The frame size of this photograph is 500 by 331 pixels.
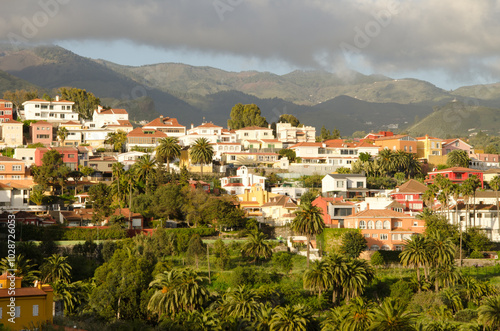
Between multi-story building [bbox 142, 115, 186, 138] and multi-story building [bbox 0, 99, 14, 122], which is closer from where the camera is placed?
multi-story building [bbox 0, 99, 14, 122]

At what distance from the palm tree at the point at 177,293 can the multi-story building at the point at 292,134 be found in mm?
60461

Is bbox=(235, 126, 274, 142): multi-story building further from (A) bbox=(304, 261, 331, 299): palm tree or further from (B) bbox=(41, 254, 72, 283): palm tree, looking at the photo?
(B) bbox=(41, 254, 72, 283): palm tree

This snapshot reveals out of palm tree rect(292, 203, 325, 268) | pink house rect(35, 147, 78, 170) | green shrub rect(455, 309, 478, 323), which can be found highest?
pink house rect(35, 147, 78, 170)

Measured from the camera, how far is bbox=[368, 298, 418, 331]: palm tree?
48688 millimetres

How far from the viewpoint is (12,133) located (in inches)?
3912

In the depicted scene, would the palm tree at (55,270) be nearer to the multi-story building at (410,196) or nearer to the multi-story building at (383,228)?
the multi-story building at (383,228)

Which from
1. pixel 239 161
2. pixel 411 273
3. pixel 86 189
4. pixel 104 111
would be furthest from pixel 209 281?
pixel 104 111

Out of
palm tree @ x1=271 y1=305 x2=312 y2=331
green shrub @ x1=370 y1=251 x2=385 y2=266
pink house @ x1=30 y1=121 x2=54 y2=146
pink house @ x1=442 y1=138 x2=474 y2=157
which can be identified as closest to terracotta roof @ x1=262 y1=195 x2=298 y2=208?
green shrub @ x1=370 y1=251 x2=385 y2=266

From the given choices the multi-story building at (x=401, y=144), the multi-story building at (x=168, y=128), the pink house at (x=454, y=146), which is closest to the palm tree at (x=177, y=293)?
the multi-story building at (x=168, y=128)

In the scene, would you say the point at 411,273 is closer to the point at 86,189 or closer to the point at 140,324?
the point at 140,324

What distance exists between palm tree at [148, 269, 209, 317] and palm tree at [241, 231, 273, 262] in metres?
9.28

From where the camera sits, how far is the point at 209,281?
61.7 m

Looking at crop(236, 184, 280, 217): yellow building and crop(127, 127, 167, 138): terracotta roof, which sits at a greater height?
crop(127, 127, 167, 138): terracotta roof

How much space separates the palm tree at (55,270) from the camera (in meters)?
59.3
